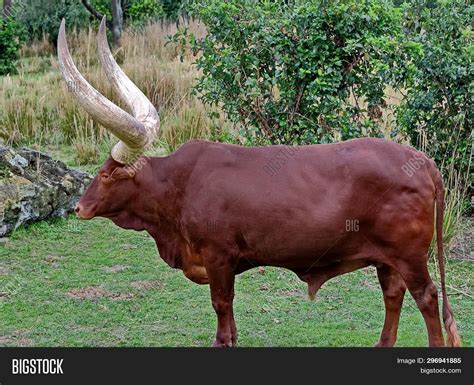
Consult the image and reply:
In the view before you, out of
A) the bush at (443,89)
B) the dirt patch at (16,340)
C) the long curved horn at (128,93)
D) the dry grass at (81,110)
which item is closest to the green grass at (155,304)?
the dirt patch at (16,340)

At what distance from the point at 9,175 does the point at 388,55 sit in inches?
160

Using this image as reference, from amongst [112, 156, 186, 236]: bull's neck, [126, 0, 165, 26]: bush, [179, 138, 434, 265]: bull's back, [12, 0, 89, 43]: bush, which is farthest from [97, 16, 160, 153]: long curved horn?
[126, 0, 165, 26]: bush

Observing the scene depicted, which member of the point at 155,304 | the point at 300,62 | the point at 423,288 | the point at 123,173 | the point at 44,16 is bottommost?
the point at 155,304

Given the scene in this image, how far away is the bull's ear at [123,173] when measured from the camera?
20.1 feet

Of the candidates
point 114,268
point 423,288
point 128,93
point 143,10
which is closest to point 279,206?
point 423,288

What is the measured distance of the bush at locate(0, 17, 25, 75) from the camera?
17.6m

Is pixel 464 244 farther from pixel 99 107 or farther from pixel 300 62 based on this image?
pixel 99 107

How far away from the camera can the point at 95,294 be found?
25.3 feet

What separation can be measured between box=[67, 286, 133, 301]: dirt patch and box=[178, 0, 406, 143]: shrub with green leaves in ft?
8.23

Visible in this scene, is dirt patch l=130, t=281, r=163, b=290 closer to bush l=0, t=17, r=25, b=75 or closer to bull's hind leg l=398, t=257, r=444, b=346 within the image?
bull's hind leg l=398, t=257, r=444, b=346

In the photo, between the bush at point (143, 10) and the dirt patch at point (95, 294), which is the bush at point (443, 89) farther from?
the bush at point (143, 10)

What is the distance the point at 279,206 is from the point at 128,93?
1542mm
